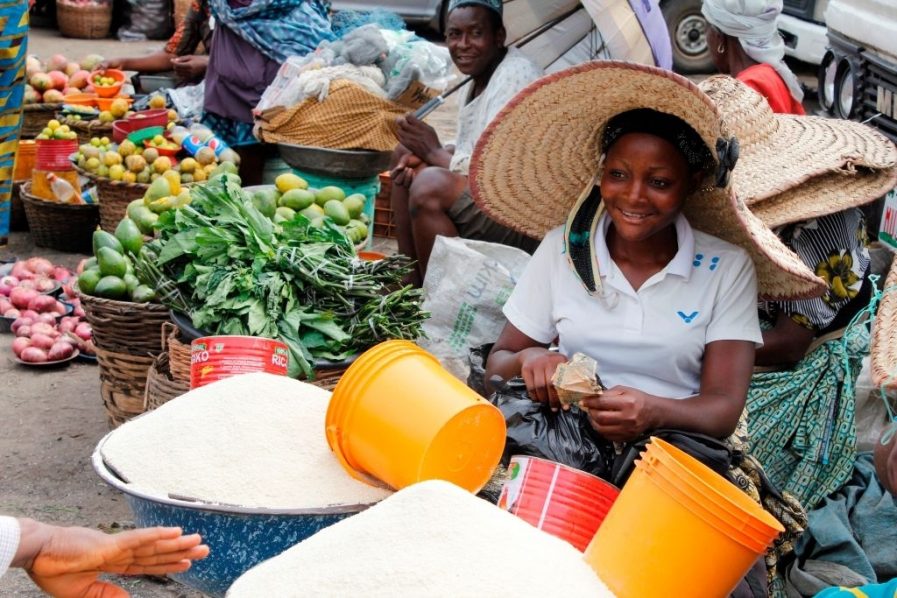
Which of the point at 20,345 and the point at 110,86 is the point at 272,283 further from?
the point at 110,86

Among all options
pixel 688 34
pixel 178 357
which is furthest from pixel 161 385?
pixel 688 34

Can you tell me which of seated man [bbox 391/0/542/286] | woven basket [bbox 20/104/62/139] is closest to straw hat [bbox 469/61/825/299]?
seated man [bbox 391/0/542/286]

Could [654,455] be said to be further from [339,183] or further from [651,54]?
[339,183]

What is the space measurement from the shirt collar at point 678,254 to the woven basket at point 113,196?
3.07 m

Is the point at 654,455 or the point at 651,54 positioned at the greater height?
the point at 651,54

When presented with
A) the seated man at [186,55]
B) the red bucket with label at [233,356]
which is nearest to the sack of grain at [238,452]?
the red bucket with label at [233,356]

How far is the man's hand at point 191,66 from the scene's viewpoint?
6465mm

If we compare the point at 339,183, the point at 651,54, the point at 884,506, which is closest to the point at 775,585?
the point at 884,506

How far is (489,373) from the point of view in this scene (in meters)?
2.63

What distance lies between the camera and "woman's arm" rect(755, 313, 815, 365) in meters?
2.91

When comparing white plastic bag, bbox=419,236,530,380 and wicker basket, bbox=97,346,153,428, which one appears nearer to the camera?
wicker basket, bbox=97,346,153,428

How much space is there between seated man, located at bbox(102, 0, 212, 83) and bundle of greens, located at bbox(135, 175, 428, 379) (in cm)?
344

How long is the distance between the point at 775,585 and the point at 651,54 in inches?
79.6

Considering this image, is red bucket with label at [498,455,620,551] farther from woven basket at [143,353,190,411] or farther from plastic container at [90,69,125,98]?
plastic container at [90,69,125,98]
